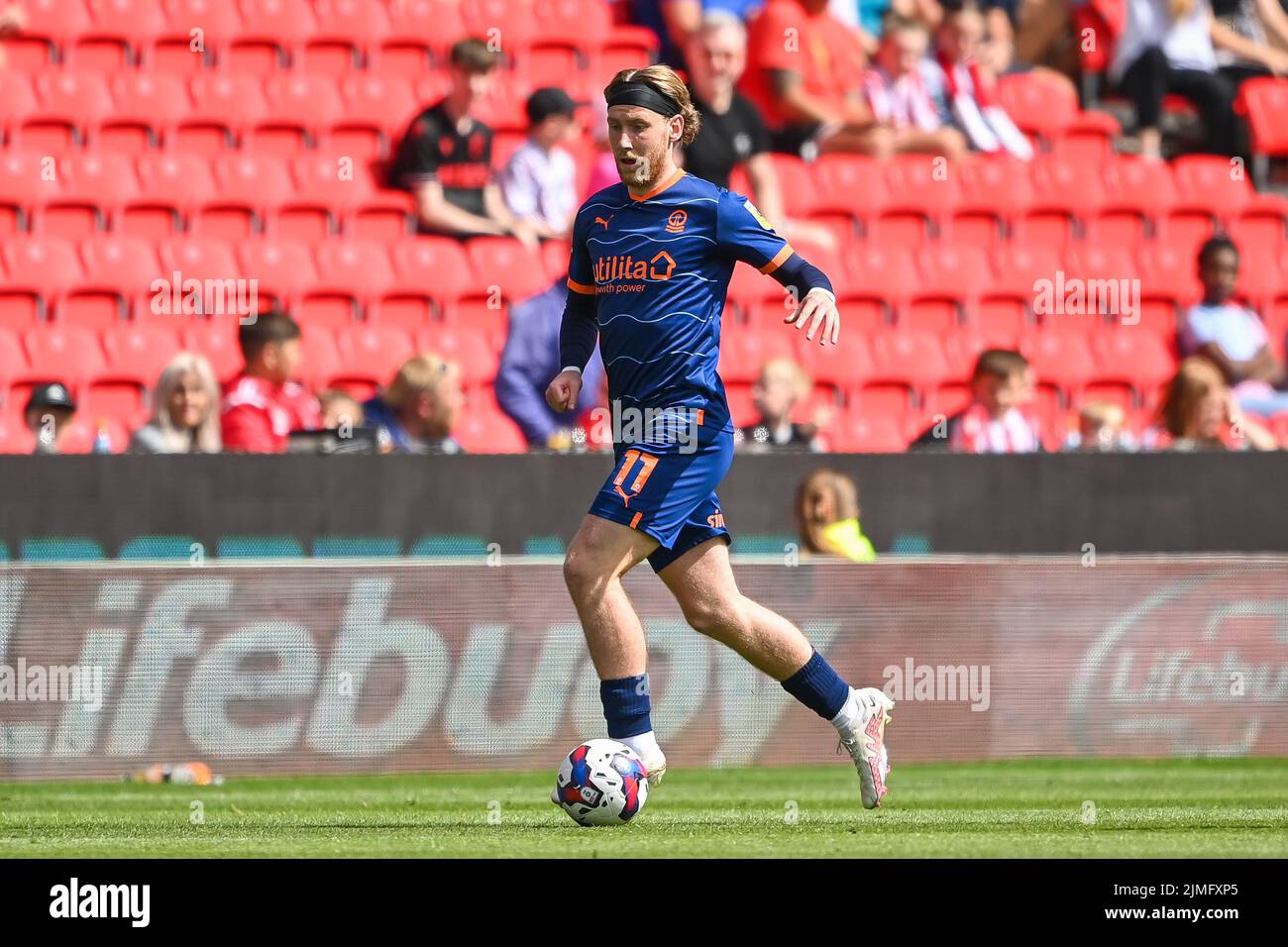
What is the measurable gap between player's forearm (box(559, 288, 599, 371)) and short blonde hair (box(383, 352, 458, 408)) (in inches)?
127

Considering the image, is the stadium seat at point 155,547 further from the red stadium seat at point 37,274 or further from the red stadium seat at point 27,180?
the red stadium seat at point 27,180

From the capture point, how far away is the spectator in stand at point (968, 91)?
45.6 ft

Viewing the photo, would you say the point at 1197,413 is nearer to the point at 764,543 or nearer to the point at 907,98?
the point at 764,543

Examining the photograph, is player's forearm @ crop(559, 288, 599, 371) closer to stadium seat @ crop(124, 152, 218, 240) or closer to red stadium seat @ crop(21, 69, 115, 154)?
stadium seat @ crop(124, 152, 218, 240)

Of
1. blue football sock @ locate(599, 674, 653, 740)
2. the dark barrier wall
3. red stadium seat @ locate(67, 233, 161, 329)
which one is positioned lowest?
blue football sock @ locate(599, 674, 653, 740)

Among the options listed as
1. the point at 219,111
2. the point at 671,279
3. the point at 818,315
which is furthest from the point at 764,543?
the point at 219,111

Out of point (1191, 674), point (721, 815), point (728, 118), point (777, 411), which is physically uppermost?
point (728, 118)

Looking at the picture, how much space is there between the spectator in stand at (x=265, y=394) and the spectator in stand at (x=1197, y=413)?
4.41m

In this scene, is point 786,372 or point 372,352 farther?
point 372,352

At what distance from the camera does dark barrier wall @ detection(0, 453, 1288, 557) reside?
9070 millimetres

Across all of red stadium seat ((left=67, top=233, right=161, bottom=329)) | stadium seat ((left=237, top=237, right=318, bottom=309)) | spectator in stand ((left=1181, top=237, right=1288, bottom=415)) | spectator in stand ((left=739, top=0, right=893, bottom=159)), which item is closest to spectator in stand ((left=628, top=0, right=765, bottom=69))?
spectator in stand ((left=739, top=0, right=893, bottom=159))

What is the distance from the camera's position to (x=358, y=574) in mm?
8922

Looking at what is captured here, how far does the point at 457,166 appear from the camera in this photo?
12.5 metres

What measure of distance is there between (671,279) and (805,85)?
7792 millimetres
